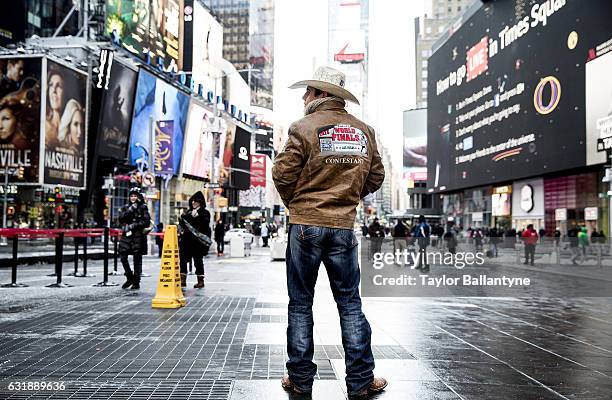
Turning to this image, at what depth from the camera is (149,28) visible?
1961 inches

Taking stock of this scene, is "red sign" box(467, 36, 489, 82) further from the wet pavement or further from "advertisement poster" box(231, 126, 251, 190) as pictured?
the wet pavement

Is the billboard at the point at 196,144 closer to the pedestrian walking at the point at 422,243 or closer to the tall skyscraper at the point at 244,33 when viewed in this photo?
the pedestrian walking at the point at 422,243

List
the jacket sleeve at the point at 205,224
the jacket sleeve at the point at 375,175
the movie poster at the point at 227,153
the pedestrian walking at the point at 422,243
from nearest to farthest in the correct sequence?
the jacket sleeve at the point at 375,175 → the jacket sleeve at the point at 205,224 → the pedestrian walking at the point at 422,243 → the movie poster at the point at 227,153

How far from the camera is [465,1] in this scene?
16175 centimetres

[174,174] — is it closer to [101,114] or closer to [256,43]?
[101,114]

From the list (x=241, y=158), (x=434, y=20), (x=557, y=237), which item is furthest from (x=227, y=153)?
(x=434, y=20)

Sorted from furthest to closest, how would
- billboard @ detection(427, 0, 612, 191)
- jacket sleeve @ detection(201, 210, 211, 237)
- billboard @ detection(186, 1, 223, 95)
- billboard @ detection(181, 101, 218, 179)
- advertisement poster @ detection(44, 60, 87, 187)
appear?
1. billboard @ detection(186, 1, 223, 95)
2. billboard @ detection(181, 101, 218, 179)
3. billboard @ detection(427, 0, 612, 191)
4. advertisement poster @ detection(44, 60, 87, 187)
5. jacket sleeve @ detection(201, 210, 211, 237)

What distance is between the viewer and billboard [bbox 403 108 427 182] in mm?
108494

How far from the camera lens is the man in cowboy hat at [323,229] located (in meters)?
3.78

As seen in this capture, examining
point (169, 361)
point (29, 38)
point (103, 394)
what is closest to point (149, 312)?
A: point (169, 361)

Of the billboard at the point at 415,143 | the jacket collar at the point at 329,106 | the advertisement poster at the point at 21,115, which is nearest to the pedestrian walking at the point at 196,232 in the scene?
the jacket collar at the point at 329,106

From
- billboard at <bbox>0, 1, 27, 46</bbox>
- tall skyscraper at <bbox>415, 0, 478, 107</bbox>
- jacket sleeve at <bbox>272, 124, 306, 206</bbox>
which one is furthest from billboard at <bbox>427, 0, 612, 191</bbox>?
tall skyscraper at <bbox>415, 0, 478, 107</bbox>

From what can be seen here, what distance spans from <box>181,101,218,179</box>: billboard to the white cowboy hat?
50.5 m

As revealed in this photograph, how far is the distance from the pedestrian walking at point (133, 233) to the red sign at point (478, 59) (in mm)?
47792
